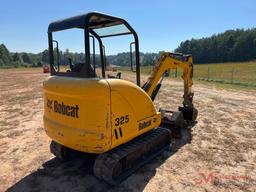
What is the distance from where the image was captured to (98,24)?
4.63 m

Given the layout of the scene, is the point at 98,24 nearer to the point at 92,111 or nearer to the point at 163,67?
the point at 92,111

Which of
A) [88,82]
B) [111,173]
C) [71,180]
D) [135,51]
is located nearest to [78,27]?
[88,82]

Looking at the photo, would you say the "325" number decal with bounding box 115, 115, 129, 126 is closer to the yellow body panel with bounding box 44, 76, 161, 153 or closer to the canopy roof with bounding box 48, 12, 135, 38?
the yellow body panel with bounding box 44, 76, 161, 153

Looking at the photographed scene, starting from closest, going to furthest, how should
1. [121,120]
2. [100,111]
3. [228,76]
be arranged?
[100,111], [121,120], [228,76]

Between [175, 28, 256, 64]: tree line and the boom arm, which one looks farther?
[175, 28, 256, 64]: tree line

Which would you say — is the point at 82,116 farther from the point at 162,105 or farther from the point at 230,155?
the point at 162,105

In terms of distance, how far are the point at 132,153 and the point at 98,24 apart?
2.57m

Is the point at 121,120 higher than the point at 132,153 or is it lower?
higher

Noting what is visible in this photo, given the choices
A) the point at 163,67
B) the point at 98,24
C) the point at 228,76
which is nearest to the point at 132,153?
the point at 98,24

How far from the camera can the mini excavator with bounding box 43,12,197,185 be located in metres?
3.53

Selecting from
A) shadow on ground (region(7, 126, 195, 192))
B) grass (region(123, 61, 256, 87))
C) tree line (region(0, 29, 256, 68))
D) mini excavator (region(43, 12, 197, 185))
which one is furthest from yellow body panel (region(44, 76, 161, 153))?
tree line (region(0, 29, 256, 68))

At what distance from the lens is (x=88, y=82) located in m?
3.48

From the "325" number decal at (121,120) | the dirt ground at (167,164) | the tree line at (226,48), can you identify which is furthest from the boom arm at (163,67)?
the tree line at (226,48)

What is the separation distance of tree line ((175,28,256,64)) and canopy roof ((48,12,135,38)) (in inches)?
3535
